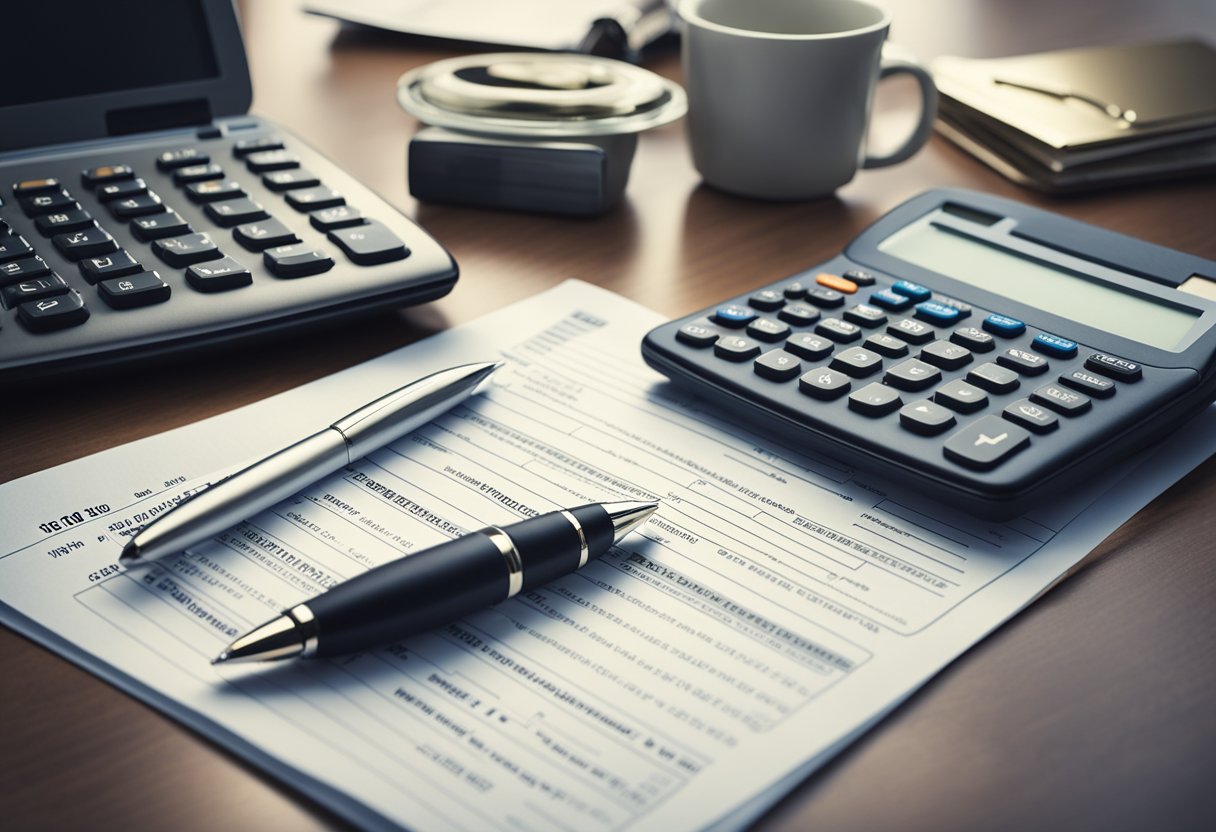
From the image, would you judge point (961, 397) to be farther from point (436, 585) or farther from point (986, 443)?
point (436, 585)

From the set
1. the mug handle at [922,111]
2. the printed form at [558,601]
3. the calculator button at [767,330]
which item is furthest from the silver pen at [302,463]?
the mug handle at [922,111]

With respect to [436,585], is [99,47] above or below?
above

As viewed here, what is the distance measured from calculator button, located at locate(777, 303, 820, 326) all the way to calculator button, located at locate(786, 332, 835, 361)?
16mm

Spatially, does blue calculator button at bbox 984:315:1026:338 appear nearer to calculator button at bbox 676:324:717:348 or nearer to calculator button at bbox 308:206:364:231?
calculator button at bbox 676:324:717:348

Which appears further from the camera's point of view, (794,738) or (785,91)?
(785,91)

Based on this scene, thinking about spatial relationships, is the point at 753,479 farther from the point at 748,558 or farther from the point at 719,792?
the point at 719,792

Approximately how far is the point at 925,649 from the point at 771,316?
7.2 inches

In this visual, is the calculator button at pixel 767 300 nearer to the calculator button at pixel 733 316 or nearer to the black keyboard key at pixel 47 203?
the calculator button at pixel 733 316

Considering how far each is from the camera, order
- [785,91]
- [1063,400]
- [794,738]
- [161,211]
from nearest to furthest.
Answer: [794,738]
[1063,400]
[161,211]
[785,91]

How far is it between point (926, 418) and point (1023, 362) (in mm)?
59

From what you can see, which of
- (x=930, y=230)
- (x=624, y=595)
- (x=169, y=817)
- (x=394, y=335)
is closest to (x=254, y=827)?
(x=169, y=817)

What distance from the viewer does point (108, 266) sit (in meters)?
0.46

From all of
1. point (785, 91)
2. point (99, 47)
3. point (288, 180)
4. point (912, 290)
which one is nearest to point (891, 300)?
point (912, 290)

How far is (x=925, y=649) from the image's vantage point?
34cm
